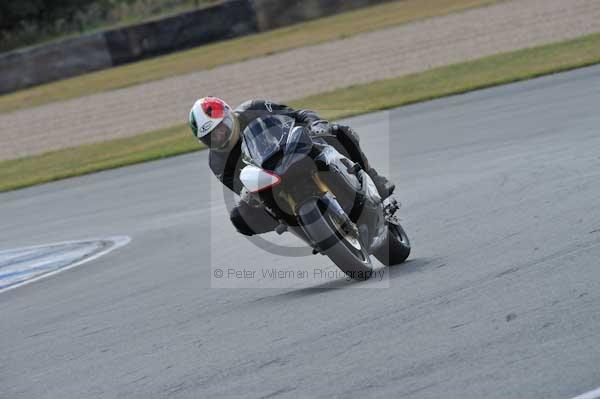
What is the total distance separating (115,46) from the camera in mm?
31594

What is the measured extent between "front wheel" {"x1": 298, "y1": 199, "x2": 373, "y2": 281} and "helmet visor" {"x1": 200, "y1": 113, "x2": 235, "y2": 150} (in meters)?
0.77

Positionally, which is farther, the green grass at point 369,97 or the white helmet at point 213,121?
the green grass at point 369,97

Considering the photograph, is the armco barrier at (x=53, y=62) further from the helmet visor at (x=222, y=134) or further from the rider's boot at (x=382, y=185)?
the helmet visor at (x=222, y=134)

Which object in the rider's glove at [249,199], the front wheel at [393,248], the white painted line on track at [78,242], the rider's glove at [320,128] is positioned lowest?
the white painted line on track at [78,242]

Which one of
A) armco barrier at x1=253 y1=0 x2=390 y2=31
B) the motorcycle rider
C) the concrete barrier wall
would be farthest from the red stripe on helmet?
armco barrier at x1=253 y1=0 x2=390 y2=31

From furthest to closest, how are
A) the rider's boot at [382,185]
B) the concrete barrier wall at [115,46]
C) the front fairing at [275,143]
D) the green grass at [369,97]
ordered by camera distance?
the concrete barrier wall at [115,46] → the green grass at [369,97] → the rider's boot at [382,185] → the front fairing at [275,143]

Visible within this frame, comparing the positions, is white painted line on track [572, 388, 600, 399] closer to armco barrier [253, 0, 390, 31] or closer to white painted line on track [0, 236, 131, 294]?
white painted line on track [0, 236, 131, 294]

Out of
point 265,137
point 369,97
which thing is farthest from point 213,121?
point 369,97

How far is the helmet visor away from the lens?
7.14m

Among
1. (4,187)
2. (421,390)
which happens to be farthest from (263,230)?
(4,187)

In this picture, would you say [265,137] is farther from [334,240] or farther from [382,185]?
[382,185]

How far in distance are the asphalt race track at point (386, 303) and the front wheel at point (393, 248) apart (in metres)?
0.12

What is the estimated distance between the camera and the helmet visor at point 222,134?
23.4ft

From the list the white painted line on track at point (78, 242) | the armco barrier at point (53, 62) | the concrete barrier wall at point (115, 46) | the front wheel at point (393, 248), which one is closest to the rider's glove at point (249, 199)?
the front wheel at point (393, 248)
